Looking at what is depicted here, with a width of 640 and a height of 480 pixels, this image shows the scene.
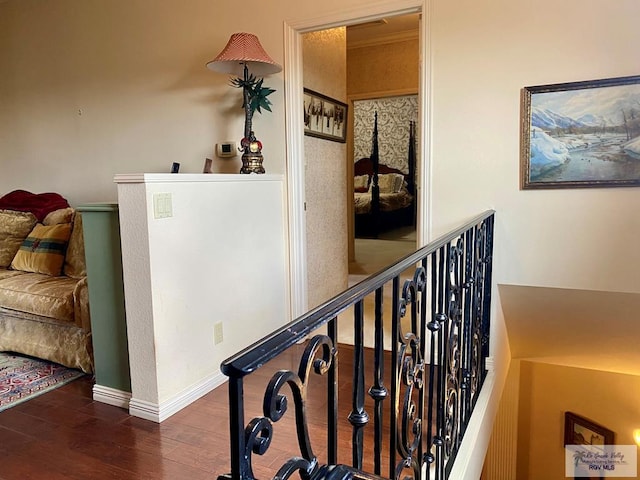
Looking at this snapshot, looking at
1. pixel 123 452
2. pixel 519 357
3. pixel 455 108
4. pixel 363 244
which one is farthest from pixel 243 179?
pixel 363 244

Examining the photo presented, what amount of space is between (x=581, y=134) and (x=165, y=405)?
8.26 ft

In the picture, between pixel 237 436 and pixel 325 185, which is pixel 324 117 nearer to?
pixel 325 185

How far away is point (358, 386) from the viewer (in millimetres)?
975

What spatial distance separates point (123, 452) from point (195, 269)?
89 centimetres

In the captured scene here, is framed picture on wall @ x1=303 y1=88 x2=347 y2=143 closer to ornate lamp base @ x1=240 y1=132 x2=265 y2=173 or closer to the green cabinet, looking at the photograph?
ornate lamp base @ x1=240 y1=132 x2=265 y2=173

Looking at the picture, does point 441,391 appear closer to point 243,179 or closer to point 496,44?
point 243,179

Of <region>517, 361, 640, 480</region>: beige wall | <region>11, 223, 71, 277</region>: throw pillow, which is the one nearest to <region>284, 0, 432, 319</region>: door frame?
<region>11, 223, 71, 277</region>: throw pillow

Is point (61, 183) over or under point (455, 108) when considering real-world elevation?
under

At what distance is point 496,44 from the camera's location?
2523 mm

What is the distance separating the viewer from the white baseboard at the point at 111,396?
2.34 metres

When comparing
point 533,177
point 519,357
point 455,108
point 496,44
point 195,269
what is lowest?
point 519,357

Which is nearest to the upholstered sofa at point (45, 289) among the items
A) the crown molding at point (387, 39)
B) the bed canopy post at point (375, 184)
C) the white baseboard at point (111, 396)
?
the white baseboard at point (111, 396)

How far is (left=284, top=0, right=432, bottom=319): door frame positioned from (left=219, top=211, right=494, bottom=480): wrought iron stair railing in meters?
0.43

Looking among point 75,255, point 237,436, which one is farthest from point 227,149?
point 237,436
